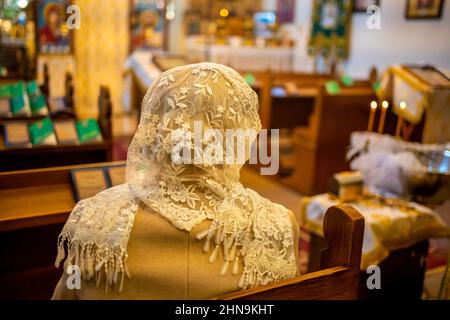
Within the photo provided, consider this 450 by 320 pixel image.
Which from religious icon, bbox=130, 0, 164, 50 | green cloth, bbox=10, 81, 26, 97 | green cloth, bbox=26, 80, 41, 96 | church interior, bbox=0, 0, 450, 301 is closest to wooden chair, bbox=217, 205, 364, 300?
church interior, bbox=0, 0, 450, 301

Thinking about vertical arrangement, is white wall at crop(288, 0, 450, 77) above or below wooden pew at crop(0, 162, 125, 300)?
above

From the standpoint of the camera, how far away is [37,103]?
4.14 meters

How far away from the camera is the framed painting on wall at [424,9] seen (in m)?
5.91

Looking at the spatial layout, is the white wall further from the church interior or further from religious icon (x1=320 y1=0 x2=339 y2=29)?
religious icon (x1=320 y1=0 x2=339 y2=29)

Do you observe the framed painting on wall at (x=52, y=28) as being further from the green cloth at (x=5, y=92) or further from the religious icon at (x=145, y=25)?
the green cloth at (x=5, y=92)

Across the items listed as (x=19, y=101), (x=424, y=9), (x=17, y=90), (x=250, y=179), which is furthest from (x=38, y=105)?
(x=424, y=9)

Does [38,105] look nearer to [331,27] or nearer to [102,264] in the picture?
[102,264]

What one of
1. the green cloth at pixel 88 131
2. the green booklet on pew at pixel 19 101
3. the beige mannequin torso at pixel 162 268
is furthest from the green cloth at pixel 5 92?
the beige mannequin torso at pixel 162 268

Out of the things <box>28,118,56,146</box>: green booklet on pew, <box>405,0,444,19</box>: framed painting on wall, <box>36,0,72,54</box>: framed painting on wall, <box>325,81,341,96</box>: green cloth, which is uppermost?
<box>405,0,444,19</box>: framed painting on wall

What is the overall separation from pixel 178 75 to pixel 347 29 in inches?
269

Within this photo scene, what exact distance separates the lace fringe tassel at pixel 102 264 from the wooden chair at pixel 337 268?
383mm

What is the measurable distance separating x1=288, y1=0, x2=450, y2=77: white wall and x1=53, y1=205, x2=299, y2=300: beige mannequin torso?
17.9 ft

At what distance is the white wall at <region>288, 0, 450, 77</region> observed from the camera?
5.92 metres

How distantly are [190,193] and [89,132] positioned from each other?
2.28 meters
